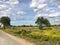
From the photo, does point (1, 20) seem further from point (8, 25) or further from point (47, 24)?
point (47, 24)

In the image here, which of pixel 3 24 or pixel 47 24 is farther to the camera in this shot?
pixel 3 24

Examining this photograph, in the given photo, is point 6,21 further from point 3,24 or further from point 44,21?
point 44,21

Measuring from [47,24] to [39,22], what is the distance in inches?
246

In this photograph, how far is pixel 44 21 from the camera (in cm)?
10219

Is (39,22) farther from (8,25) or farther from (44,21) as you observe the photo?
(8,25)

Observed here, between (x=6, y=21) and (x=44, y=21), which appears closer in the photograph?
(x=44, y=21)

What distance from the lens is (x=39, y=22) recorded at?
318 ft

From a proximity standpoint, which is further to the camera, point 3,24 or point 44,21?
point 3,24

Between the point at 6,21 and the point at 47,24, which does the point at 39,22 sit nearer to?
the point at 47,24

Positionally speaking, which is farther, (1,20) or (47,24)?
(1,20)

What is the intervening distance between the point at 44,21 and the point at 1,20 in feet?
106

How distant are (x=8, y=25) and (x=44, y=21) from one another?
85.7ft

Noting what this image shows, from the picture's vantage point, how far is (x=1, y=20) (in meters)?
124

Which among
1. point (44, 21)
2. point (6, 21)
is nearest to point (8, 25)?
point (6, 21)
